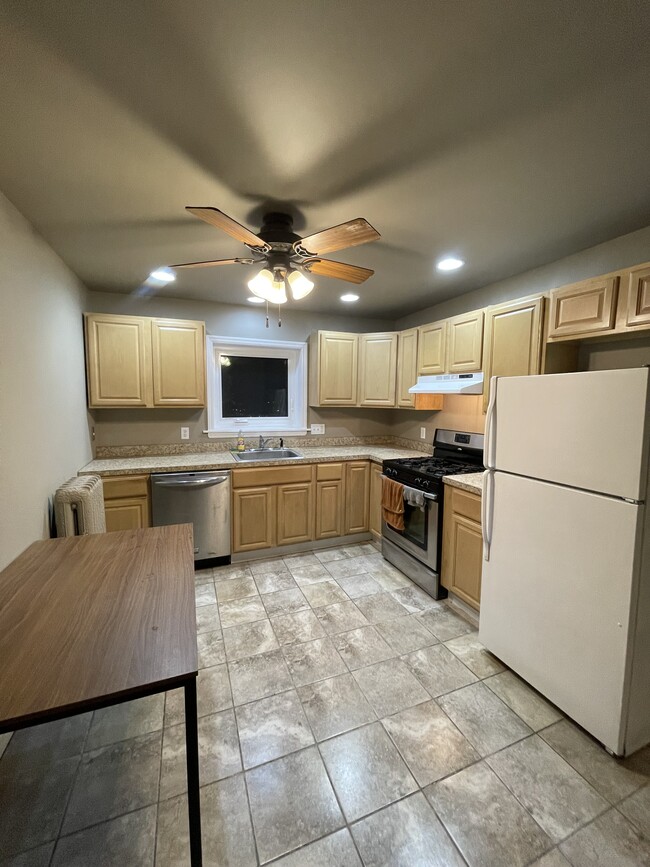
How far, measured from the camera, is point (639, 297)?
1.78 m

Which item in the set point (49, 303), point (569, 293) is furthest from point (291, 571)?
point (569, 293)

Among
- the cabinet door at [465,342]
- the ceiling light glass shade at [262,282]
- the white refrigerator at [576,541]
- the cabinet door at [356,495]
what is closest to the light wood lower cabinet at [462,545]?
the white refrigerator at [576,541]

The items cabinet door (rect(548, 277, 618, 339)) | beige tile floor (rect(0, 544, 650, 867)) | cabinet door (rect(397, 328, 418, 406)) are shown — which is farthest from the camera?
cabinet door (rect(397, 328, 418, 406))

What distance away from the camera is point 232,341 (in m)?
3.65

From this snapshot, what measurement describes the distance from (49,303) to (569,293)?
312cm

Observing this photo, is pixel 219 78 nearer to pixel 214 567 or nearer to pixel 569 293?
pixel 569 293

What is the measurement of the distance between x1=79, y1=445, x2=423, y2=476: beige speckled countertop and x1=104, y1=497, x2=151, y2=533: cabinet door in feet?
0.76

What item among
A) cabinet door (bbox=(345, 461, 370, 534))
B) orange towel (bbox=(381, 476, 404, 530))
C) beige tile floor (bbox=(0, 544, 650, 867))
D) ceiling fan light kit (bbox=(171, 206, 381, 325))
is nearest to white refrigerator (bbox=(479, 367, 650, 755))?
beige tile floor (bbox=(0, 544, 650, 867))

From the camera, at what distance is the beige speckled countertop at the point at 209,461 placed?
2865 mm

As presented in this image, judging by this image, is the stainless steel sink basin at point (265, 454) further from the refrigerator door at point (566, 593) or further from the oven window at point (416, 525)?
the refrigerator door at point (566, 593)

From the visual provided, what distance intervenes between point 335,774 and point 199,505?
82.2 inches

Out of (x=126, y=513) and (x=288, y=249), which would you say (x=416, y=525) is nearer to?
(x=288, y=249)

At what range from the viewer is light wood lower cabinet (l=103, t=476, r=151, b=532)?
110 inches

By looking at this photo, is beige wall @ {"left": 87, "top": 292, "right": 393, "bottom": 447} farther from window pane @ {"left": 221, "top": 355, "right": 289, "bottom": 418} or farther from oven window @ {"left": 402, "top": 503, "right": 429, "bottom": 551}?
oven window @ {"left": 402, "top": 503, "right": 429, "bottom": 551}
